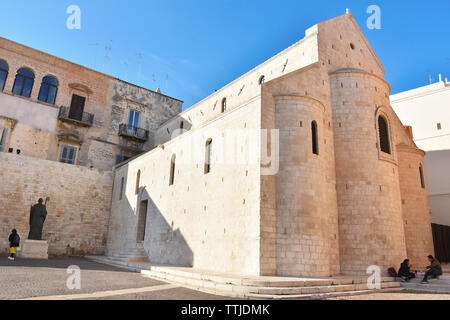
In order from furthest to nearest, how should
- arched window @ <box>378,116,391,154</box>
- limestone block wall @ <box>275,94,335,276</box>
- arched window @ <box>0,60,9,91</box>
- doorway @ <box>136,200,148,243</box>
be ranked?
1. arched window @ <box>0,60,9,91</box>
2. doorway @ <box>136,200,148,243</box>
3. arched window @ <box>378,116,391,154</box>
4. limestone block wall @ <box>275,94,335,276</box>

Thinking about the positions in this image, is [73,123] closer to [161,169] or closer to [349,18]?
[161,169]

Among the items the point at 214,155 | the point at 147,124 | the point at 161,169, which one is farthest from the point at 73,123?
the point at 214,155

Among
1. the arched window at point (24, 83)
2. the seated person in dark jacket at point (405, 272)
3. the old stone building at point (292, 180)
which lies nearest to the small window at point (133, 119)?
the old stone building at point (292, 180)

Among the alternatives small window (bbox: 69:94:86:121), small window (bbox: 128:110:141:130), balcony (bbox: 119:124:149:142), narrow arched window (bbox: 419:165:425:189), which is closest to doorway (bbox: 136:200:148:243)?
balcony (bbox: 119:124:149:142)

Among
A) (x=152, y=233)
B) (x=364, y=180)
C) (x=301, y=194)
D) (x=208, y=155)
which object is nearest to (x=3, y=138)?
(x=152, y=233)

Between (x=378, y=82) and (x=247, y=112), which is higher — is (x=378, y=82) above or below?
above

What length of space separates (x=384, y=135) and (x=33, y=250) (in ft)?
54.3

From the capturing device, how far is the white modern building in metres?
19.7

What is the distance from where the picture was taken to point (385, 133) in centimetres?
1388

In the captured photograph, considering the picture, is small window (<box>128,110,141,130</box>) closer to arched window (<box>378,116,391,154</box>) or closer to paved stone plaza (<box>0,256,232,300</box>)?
paved stone plaza (<box>0,256,232,300</box>)

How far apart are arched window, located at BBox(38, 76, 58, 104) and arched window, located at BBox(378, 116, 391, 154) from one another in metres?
19.1
